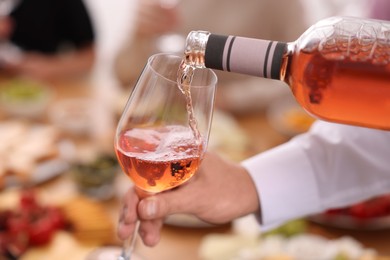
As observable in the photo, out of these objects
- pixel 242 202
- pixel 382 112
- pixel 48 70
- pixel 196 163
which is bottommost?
pixel 48 70

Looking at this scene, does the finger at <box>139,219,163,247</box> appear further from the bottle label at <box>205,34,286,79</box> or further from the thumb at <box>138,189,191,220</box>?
the bottle label at <box>205,34,286,79</box>

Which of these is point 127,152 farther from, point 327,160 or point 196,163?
point 327,160

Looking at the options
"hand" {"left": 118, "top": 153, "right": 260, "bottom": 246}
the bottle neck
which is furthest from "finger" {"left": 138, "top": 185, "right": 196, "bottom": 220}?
the bottle neck

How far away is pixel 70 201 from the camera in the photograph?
1521 mm

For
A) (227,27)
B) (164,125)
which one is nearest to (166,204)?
(164,125)

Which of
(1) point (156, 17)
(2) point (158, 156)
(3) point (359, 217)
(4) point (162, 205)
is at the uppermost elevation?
(2) point (158, 156)

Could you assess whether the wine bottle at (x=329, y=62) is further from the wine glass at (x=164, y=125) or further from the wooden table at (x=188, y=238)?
the wooden table at (x=188, y=238)

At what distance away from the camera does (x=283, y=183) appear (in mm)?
1132

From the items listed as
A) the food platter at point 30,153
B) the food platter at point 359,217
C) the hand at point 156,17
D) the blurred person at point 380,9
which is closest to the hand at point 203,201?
the food platter at point 359,217

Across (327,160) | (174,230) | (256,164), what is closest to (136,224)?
(256,164)

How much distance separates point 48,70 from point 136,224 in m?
1.63

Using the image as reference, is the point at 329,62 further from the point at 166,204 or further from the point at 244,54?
the point at 166,204

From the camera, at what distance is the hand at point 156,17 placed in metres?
2.16

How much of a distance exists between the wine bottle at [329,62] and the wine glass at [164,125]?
90mm
